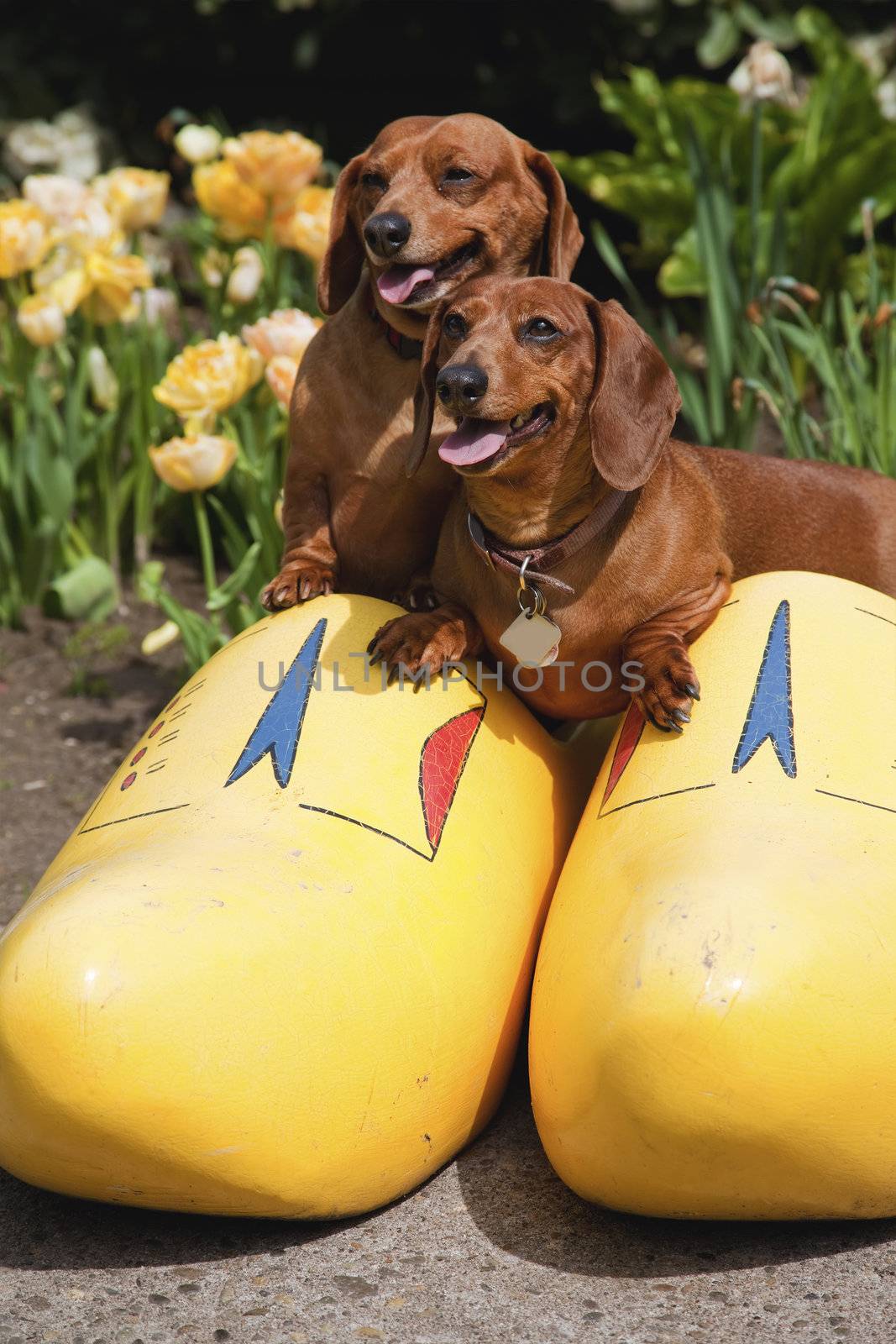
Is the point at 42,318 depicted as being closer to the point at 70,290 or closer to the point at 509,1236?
A: the point at 70,290

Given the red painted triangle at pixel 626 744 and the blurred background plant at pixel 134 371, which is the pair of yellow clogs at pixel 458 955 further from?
the blurred background plant at pixel 134 371

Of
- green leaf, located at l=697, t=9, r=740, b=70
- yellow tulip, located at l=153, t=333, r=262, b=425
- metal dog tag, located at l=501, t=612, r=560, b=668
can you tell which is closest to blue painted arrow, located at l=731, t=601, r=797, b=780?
metal dog tag, located at l=501, t=612, r=560, b=668

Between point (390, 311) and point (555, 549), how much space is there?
476mm

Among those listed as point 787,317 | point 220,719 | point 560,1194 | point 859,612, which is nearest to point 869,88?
point 787,317

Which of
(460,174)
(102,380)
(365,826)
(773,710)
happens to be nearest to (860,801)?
(773,710)

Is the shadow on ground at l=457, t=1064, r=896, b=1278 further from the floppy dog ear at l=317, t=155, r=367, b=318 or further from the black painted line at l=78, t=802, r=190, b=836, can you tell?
the floppy dog ear at l=317, t=155, r=367, b=318

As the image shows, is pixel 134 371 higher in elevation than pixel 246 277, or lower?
lower

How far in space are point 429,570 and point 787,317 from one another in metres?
2.22

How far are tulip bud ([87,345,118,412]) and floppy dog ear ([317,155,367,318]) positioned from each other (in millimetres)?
1437

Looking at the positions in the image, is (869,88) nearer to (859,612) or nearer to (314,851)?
(859,612)

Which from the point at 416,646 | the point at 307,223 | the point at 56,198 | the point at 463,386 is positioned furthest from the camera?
the point at 56,198

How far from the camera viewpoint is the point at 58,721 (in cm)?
386

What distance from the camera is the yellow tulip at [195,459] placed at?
10.7 ft

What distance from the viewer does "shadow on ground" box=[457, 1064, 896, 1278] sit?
200cm
